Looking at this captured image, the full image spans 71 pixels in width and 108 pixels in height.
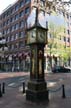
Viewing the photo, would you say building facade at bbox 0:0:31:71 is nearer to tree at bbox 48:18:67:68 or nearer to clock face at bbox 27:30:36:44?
tree at bbox 48:18:67:68

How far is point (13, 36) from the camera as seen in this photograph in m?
61.7

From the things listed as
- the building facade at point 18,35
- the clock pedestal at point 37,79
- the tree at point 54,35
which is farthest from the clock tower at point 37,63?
the building facade at point 18,35

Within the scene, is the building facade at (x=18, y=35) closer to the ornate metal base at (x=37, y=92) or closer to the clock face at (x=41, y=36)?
the clock face at (x=41, y=36)

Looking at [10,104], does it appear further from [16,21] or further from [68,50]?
[16,21]

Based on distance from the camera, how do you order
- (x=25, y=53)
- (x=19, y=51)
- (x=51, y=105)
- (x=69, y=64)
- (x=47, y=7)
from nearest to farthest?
(x=51, y=105), (x=47, y=7), (x=25, y=53), (x=19, y=51), (x=69, y=64)

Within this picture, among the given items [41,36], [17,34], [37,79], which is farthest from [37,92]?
[17,34]

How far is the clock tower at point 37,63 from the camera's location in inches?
435

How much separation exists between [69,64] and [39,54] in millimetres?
49980

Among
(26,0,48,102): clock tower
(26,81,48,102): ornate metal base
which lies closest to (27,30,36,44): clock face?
(26,0,48,102): clock tower

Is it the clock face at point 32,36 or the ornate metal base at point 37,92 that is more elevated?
the clock face at point 32,36

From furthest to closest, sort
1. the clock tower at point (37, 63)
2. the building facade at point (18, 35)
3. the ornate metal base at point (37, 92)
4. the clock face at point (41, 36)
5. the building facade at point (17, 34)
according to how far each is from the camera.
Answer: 1. the building facade at point (17, 34)
2. the building facade at point (18, 35)
3. the clock face at point (41, 36)
4. the clock tower at point (37, 63)
5. the ornate metal base at point (37, 92)

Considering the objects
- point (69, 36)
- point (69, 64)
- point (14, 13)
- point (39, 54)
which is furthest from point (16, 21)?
point (39, 54)

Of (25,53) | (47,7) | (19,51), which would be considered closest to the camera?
(47,7)

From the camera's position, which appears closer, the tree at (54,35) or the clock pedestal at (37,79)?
the clock pedestal at (37,79)
